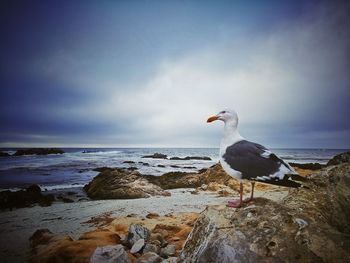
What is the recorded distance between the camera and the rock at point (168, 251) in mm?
3697

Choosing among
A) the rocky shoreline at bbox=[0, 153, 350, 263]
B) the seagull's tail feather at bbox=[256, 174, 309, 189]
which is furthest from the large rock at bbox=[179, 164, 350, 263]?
the seagull's tail feather at bbox=[256, 174, 309, 189]

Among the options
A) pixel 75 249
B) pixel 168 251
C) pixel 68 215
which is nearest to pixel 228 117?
pixel 168 251

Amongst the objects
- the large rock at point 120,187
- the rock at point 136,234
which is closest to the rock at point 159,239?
the rock at point 136,234

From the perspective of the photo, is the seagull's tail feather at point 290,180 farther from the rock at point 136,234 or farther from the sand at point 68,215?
the sand at point 68,215

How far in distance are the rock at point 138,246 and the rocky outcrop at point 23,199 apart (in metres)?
6.38

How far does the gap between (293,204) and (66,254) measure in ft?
11.5

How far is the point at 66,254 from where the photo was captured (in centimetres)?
348

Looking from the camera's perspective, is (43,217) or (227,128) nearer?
(227,128)

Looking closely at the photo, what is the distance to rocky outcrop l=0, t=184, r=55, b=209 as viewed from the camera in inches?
331

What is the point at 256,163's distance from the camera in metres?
2.99

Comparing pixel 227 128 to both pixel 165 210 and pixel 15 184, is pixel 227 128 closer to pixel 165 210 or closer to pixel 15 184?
pixel 165 210

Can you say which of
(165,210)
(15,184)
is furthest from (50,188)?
(165,210)

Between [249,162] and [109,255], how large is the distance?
2286mm

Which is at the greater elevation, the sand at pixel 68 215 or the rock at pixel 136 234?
the rock at pixel 136 234
